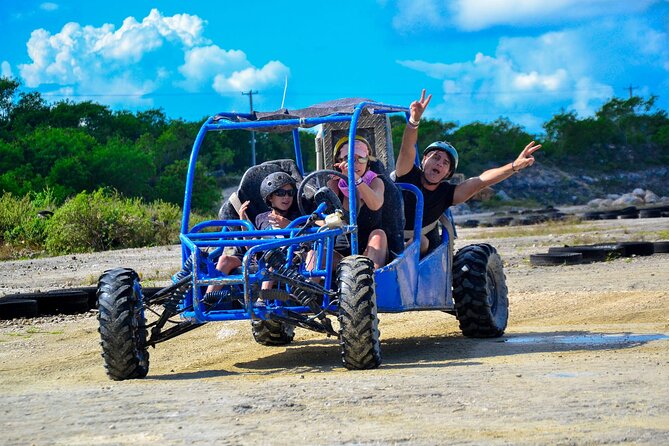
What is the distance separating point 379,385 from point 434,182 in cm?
364

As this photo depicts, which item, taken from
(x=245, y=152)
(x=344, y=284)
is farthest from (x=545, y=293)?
(x=245, y=152)

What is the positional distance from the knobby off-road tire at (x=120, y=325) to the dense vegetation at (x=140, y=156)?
21.2 meters

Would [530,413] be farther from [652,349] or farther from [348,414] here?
[652,349]

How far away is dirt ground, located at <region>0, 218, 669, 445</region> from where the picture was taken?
6771 mm

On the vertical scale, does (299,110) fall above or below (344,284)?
above

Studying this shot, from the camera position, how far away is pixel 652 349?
1018 centimetres

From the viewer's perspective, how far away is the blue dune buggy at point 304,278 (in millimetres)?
9500

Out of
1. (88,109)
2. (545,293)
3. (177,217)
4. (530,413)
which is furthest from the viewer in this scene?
(88,109)

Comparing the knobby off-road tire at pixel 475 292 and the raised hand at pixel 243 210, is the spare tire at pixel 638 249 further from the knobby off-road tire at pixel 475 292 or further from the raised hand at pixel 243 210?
the raised hand at pixel 243 210

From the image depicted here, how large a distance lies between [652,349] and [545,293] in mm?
6575

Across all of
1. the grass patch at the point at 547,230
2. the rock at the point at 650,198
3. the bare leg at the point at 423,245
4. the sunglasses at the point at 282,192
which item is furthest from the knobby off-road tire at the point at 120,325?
the rock at the point at 650,198

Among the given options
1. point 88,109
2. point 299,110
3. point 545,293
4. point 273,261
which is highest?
point 88,109

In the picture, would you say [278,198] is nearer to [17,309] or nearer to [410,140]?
[410,140]

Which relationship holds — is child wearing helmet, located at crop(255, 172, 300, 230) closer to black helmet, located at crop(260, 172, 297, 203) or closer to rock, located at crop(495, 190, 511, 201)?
black helmet, located at crop(260, 172, 297, 203)
